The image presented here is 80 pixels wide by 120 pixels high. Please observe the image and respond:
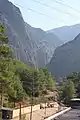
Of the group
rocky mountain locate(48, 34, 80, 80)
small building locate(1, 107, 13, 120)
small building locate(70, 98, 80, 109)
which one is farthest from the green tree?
rocky mountain locate(48, 34, 80, 80)

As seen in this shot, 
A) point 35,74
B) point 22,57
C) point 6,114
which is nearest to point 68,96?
point 35,74

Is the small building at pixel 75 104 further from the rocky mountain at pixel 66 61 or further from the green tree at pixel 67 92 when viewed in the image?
the rocky mountain at pixel 66 61

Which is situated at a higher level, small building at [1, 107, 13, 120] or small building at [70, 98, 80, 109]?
small building at [1, 107, 13, 120]

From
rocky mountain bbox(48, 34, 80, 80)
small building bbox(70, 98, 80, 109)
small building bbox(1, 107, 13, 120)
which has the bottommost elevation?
rocky mountain bbox(48, 34, 80, 80)

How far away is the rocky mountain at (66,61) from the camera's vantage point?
16188cm

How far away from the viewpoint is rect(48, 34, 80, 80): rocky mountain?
16188 centimetres

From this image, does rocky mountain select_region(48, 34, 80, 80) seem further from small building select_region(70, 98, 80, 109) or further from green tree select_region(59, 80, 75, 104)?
small building select_region(70, 98, 80, 109)

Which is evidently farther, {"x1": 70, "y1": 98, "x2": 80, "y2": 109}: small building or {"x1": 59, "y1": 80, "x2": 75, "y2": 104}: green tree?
{"x1": 59, "y1": 80, "x2": 75, "y2": 104}: green tree

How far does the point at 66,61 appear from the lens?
170 meters

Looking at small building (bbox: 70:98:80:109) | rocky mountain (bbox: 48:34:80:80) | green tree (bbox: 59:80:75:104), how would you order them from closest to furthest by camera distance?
small building (bbox: 70:98:80:109) → green tree (bbox: 59:80:75:104) → rocky mountain (bbox: 48:34:80:80)

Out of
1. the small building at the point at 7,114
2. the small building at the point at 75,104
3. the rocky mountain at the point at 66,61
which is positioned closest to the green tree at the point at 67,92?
the small building at the point at 75,104

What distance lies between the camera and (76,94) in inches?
3236

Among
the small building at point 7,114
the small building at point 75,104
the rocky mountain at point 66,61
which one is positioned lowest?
the rocky mountain at point 66,61

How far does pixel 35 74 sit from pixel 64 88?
571 inches
